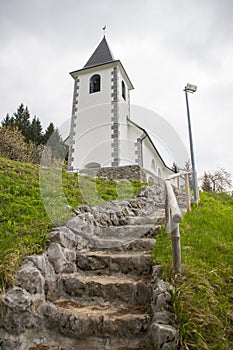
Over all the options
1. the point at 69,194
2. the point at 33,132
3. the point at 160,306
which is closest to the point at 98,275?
the point at 160,306

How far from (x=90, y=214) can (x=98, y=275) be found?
1.42m

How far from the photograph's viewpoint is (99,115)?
14.8 m

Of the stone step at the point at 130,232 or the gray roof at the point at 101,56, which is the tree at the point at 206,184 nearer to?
the gray roof at the point at 101,56

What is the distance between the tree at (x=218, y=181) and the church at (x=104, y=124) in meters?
6.52

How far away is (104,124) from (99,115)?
34.4 inches

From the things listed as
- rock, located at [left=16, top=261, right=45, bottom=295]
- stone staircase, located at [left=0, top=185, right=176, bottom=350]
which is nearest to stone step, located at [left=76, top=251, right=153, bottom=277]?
stone staircase, located at [left=0, top=185, right=176, bottom=350]

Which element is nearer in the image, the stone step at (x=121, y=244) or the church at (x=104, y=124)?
the stone step at (x=121, y=244)

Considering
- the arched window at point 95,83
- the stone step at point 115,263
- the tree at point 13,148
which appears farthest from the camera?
the tree at point 13,148

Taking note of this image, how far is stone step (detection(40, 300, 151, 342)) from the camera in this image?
7.52 ft

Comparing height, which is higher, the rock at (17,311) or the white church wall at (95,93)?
the white church wall at (95,93)

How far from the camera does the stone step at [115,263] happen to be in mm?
3184

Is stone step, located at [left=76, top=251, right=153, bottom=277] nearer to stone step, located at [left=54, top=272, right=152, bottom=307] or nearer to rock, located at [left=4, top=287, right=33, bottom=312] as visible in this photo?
stone step, located at [left=54, top=272, right=152, bottom=307]

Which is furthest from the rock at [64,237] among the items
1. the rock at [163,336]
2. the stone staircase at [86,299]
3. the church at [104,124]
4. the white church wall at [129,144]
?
the white church wall at [129,144]

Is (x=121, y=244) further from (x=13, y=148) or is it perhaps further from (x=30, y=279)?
(x=13, y=148)
